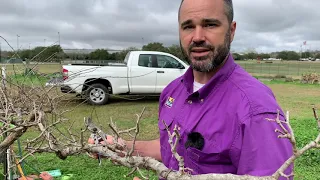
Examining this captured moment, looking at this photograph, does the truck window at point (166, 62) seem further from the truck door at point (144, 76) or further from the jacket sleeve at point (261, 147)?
the jacket sleeve at point (261, 147)

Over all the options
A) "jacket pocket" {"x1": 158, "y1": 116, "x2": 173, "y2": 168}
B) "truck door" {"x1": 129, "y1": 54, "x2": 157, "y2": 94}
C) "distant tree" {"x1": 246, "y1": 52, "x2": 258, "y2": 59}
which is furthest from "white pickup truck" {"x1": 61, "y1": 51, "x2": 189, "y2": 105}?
"distant tree" {"x1": 246, "y1": 52, "x2": 258, "y2": 59}

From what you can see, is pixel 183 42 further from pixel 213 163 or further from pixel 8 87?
pixel 8 87

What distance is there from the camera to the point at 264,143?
137 cm

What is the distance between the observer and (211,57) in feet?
5.76

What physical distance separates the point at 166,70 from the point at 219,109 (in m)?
9.78

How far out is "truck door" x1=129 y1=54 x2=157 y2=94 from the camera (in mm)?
11055

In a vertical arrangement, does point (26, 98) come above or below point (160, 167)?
above

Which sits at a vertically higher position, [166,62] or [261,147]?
[166,62]

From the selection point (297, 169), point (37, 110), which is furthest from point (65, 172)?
point (297, 169)

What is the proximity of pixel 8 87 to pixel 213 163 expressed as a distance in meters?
1.82

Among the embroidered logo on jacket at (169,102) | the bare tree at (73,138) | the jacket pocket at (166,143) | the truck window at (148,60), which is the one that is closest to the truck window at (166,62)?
the truck window at (148,60)

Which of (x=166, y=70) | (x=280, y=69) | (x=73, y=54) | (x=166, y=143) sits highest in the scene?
(x=73, y=54)

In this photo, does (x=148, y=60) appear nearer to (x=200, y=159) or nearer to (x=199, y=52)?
(x=199, y=52)

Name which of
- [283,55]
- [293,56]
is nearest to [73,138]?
[283,55]
